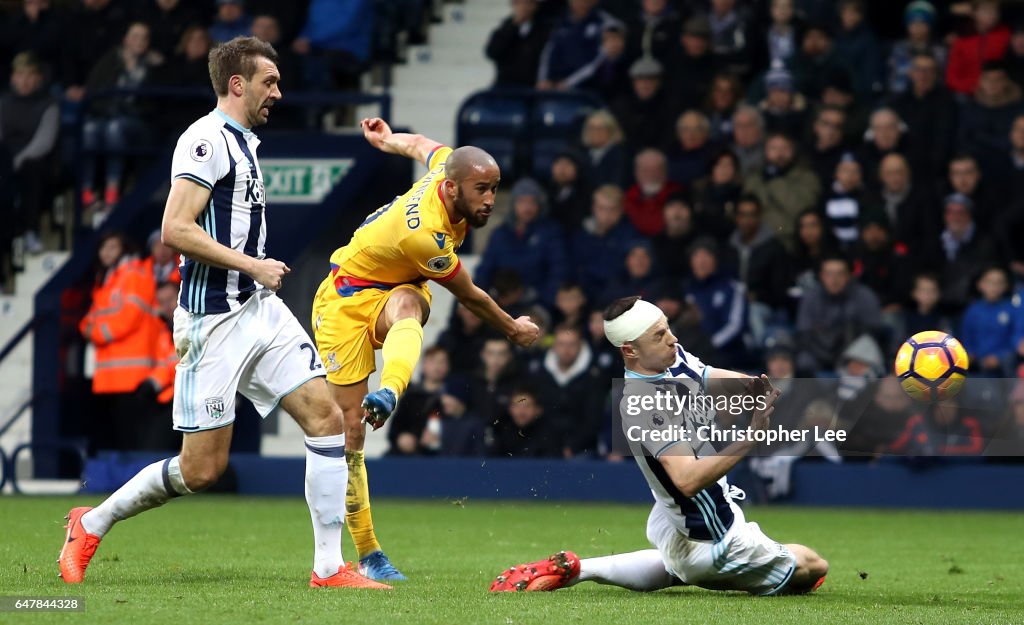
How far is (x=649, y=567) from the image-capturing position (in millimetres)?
7961

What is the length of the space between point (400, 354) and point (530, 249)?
7982 mm

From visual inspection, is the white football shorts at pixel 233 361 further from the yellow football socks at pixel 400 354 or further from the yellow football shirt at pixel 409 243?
the yellow football shirt at pixel 409 243

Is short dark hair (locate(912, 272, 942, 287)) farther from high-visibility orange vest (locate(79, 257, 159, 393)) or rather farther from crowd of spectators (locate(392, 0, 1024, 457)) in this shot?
high-visibility orange vest (locate(79, 257, 159, 393))

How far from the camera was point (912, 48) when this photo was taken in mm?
16469

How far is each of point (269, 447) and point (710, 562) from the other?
9.28 meters

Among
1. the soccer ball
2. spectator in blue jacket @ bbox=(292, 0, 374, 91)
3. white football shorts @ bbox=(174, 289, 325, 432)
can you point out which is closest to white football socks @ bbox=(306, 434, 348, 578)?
white football shorts @ bbox=(174, 289, 325, 432)

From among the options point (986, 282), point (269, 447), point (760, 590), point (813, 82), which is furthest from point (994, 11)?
point (760, 590)

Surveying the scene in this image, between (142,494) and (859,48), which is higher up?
(859,48)

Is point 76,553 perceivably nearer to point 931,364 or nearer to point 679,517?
point 679,517

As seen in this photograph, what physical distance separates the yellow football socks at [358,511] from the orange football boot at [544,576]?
0.96m

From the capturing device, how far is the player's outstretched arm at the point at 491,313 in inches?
336

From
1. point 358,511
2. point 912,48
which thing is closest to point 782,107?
point 912,48

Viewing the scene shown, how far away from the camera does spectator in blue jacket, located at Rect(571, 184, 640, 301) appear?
51.4 ft

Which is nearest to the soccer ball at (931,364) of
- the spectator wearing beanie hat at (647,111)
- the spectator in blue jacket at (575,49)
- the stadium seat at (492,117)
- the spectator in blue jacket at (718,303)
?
the spectator in blue jacket at (718,303)
